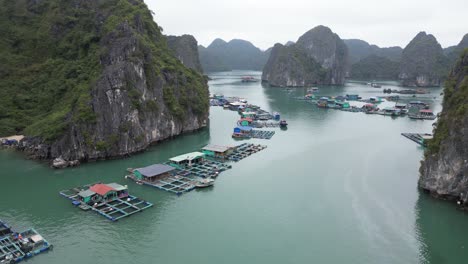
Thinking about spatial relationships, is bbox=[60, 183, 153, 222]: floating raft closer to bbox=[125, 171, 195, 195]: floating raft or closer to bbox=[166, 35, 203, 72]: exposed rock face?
bbox=[125, 171, 195, 195]: floating raft

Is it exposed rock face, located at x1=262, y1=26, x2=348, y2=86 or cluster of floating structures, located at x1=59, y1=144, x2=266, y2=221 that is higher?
exposed rock face, located at x1=262, y1=26, x2=348, y2=86

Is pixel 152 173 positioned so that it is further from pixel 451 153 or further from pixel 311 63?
pixel 311 63

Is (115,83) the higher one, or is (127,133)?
(115,83)

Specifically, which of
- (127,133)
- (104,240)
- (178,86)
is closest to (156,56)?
(178,86)

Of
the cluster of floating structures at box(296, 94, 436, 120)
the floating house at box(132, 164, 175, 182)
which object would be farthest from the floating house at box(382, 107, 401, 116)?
the floating house at box(132, 164, 175, 182)

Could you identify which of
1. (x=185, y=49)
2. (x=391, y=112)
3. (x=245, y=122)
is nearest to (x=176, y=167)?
(x=245, y=122)

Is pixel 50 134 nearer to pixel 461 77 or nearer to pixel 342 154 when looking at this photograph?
pixel 342 154

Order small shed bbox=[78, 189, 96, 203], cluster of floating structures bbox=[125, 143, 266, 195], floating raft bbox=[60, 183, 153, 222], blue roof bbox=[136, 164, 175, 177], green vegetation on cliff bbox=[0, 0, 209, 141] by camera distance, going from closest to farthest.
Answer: floating raft bbox=[60, 183, 153, 222] → small shed bbox=[78, 189, 96, 203] → cluster of floating structures bbox=[125, 143, 266, 195] → blue roof bbox=[136, 164, 175, 177] → green vegetation on cliff bbox=[0, 0, 209, 141]

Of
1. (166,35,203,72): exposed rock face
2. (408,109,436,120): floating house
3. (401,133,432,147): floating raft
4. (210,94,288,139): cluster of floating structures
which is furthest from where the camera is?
(166,35,203,72): exposed rock face
